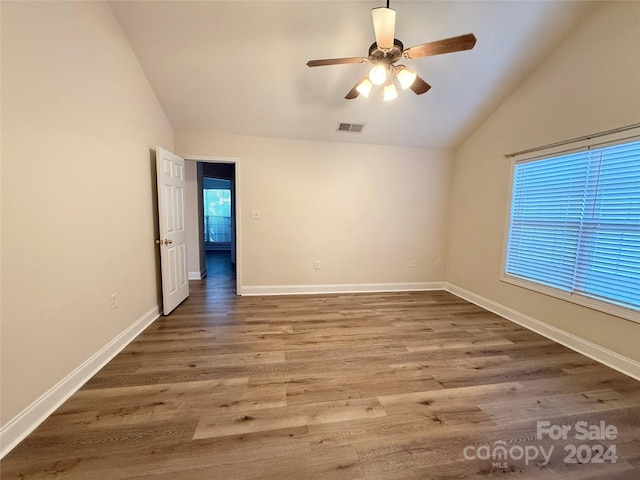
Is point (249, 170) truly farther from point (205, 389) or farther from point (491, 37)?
point (491, 37)

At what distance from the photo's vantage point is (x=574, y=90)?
2461mm

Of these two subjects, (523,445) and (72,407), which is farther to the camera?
(72,407)

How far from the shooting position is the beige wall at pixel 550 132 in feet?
6.98

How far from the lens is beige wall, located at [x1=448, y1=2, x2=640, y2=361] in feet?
6.98

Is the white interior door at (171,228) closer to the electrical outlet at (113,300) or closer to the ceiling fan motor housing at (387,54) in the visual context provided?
the electrical outlet at (113,300)

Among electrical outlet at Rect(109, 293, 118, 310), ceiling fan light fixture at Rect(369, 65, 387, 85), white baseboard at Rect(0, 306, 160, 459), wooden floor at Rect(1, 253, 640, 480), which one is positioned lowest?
wooden floor at Rect(1, 253, 640, 480)

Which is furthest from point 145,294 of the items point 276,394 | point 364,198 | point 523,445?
point 523,445

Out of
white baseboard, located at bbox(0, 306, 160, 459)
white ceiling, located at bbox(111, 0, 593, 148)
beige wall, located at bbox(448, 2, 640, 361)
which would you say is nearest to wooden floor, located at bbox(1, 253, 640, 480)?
white baseboard, located at bbox(0, 306, 160, 459)

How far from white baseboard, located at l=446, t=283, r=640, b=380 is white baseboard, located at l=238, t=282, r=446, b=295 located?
0.81 metres

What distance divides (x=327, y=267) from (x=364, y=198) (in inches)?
49.1

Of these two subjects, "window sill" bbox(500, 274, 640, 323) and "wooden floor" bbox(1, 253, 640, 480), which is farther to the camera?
"window sill" bbox(500, 274, 640, 323)

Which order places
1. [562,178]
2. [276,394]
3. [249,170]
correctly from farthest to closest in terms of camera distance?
[249,170]
[562,178]
[276,394]

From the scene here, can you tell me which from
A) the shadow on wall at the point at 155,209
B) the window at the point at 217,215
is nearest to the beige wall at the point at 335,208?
the shadow on wall at the point at 155,209

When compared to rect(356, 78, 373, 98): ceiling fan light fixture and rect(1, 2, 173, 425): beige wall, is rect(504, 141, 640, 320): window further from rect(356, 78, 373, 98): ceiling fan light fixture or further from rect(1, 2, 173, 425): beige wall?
rect(1, 2, 173, 425): beige wall
